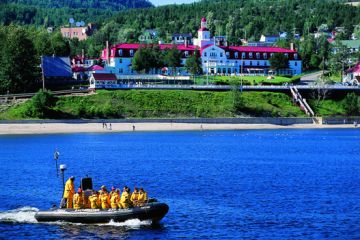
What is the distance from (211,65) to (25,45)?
47.3 meters

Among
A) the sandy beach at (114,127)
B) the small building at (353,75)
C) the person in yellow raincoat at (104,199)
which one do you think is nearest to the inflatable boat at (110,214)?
the person in yellow raincoat at (104,199)

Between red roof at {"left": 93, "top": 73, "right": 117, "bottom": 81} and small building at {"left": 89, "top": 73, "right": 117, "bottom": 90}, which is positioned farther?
red roof at {"left": 93, "top": 73, "right": 117, "bottom": 81}

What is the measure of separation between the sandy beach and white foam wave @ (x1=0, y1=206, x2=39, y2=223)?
58447mm

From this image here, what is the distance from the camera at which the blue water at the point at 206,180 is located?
147 ft

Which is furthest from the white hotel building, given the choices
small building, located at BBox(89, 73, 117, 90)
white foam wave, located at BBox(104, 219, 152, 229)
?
white foam wave, located at BBox(104, 219, 152, 229)

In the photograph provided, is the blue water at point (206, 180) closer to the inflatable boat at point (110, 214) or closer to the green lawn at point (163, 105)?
the inflatable boat at point (110, 214)

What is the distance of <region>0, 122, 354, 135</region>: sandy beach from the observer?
10606cm

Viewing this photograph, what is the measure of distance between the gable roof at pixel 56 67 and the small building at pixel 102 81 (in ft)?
36.4

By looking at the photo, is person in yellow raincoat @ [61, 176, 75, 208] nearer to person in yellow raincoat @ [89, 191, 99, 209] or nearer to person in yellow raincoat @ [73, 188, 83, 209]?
person in yellow raincoat @ [73, 188, 83, 209]

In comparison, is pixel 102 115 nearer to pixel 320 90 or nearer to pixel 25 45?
pixel 25 45

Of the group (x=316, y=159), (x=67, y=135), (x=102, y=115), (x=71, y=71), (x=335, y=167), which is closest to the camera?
(x=335, y=167)

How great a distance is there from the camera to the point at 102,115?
115 metres

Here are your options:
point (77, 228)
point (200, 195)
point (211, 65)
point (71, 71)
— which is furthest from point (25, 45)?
point (77, 228)

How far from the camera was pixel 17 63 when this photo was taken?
126 meters
